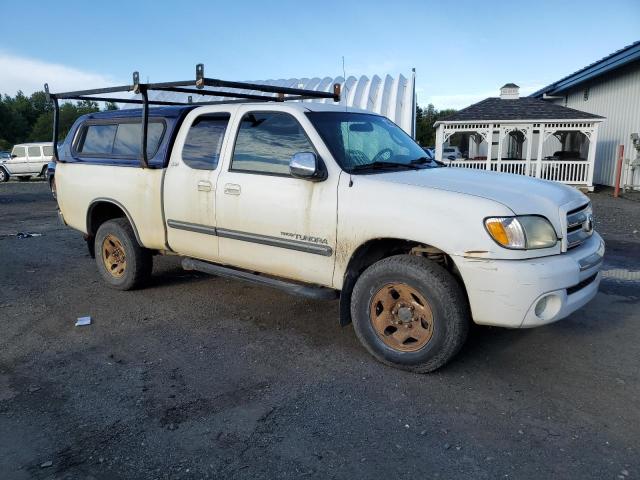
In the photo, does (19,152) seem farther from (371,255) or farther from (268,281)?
(371,255)

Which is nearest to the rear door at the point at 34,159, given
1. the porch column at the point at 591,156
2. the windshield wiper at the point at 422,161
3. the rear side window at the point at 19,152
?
the rear side window at the point at 19,152

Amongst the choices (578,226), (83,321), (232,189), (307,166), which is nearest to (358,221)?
(307,166)

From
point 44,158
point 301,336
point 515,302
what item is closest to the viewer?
point 515,302

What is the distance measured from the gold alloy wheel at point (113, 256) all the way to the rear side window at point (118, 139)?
0.98 meters

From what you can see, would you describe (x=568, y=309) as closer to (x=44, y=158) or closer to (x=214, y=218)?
(x=214, y=218)

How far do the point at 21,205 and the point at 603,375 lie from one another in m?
16.7

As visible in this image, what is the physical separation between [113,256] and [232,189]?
2319mm

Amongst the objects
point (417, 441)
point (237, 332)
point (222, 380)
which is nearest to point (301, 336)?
point (237, 332)

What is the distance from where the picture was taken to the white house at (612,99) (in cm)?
1702

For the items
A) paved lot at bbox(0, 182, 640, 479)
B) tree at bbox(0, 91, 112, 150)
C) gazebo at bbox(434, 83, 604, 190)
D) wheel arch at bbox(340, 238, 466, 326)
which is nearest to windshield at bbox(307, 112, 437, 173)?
wheel arch at bbox(340, 238, 466, 326)

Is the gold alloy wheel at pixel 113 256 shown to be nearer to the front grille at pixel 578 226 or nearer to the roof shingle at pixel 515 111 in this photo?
the front grille at pixel 578 226

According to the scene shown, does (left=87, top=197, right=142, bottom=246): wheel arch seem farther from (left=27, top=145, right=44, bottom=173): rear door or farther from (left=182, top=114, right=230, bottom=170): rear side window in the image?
(left=27, top=145, right=44, bottom=173): rear door

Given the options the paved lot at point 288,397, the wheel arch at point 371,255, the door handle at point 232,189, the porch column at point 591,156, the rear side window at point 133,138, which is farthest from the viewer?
the porch column at point 591,156

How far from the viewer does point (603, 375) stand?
12.4 ft
